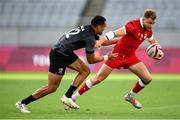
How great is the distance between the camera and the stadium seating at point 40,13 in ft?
123

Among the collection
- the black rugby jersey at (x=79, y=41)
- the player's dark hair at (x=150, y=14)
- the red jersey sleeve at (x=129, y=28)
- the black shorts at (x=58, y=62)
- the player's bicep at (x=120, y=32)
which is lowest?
the black shorts at (x=58, y=62)

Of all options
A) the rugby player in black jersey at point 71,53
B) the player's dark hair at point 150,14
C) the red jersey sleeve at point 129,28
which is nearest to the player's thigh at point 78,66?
the rugby player in black jersey at point 71,53

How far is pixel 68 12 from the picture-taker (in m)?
38.8

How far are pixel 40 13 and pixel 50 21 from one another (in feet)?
3.10

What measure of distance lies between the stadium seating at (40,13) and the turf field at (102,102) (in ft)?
36.7

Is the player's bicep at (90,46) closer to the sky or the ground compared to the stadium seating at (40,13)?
closer to the ground

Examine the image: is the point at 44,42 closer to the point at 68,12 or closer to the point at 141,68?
the point at 68,12

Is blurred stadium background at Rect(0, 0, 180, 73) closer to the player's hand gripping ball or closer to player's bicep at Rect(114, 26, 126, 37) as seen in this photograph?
the player's hand gripping ball

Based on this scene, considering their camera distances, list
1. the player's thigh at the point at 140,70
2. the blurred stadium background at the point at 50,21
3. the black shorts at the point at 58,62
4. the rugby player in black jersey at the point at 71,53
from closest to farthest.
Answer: the rugby player in black jersey at the point at 71,53, the black shorts at the point at 58,62, the player's thigh at the point at 140,70, the blurred stadium background at the point at 50,21

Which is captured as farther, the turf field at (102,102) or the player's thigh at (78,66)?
the player's thigh at (78,66)

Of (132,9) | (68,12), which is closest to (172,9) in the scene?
(132,9)

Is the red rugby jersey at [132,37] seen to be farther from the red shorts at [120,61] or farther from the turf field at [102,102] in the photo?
the turf field at [102,102]

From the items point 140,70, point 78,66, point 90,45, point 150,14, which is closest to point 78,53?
point 140,70

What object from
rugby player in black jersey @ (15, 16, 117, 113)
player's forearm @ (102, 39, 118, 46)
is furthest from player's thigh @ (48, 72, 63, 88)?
player's forearm @ (102, 39, 118, 46)
